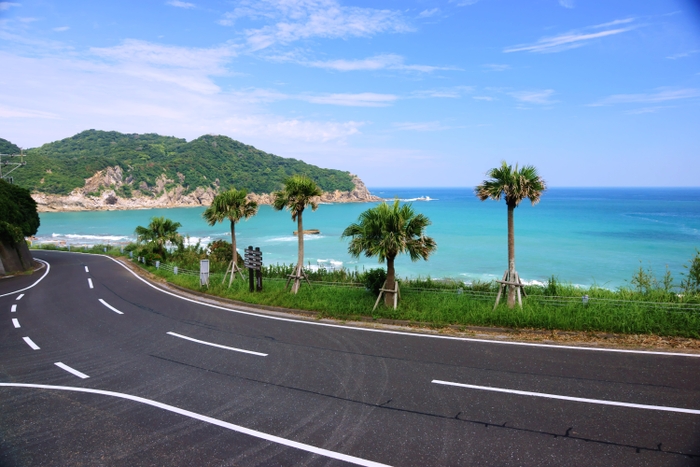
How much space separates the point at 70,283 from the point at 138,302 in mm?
9306

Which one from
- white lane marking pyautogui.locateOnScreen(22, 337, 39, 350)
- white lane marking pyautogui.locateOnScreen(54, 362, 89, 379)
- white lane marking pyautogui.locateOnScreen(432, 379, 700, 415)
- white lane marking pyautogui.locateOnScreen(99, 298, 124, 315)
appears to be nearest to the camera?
white lane marking pyautogui.locateOnScreen(432, 379, 700, 415)

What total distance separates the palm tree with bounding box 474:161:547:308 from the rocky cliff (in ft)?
401

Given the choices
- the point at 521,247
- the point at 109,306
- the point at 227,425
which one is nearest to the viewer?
the point at 227,425

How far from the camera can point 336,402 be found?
272 inches

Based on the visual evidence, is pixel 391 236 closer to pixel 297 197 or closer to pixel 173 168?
pixel 297 197

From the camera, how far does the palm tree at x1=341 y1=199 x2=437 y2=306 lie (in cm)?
1188

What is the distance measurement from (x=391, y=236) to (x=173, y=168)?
162731 mm

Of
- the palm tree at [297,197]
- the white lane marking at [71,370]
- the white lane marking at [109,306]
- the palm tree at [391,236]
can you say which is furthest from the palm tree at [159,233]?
the palm tree at [391,236]

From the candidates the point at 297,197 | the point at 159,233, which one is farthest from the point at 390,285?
the point at 159,233

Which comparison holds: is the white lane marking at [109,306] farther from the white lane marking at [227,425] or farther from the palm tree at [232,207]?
the white lane marking at [227,425]

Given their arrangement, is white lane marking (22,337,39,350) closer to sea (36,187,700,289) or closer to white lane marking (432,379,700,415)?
white lane marking (432,379,700,415)

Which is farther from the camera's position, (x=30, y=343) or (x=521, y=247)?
(x=521, y=247)

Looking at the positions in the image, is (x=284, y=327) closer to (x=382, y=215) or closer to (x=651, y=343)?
(x=382, y=215)

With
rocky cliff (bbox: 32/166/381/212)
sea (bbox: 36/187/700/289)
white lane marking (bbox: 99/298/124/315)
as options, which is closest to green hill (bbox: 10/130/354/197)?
rocky cliff (bbox: 32/166/381/212)
